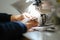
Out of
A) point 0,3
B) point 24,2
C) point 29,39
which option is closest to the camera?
point 29,39

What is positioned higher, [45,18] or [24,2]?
[24,2]

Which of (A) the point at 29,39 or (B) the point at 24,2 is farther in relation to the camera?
(B) the point at 24,2

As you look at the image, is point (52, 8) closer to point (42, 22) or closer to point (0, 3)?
point (42, 22)

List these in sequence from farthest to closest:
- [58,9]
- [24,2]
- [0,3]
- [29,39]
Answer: [0,3] < [24,2] < [58,9] < [29,39]

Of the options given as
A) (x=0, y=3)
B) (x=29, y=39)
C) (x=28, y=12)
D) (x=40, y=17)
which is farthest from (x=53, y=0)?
(x=0, y=3)

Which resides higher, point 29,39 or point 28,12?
point 28,12

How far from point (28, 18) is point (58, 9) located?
256mm

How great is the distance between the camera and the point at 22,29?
766 millimetres

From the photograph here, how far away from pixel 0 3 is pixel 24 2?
372 millimetres

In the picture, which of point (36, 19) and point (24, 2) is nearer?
point (36, 19)

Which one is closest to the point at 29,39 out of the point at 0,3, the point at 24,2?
the point at 24,2

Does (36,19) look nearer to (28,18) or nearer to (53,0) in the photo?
(28,18)

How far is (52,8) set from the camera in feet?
3.28

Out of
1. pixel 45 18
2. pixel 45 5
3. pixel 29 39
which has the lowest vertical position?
pixel 29 39
